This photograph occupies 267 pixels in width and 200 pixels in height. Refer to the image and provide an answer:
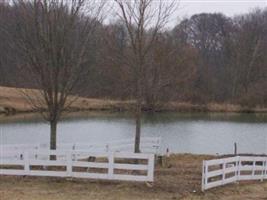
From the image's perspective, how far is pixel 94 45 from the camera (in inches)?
818

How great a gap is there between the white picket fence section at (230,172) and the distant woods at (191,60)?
4.75 meters

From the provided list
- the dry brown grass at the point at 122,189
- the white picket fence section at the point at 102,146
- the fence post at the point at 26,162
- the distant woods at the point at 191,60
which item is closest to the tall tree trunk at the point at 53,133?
the white picket fence section at the point at 102,146

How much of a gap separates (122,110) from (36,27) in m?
47.0

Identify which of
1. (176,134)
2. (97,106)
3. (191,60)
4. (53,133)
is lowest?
(176,134)

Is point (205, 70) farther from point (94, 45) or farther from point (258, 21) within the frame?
point (94, 45)

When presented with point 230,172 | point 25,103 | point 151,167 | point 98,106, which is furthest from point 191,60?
point 151,167

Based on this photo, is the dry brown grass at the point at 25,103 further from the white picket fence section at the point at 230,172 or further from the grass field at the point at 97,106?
the white picket fence section at the point at 230,172

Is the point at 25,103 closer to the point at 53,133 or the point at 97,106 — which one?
the point at 97,106

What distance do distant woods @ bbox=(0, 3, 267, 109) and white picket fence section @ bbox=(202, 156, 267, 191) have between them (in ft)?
15.6

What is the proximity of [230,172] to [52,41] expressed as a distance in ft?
23.8

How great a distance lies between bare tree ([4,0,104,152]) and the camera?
1781cm

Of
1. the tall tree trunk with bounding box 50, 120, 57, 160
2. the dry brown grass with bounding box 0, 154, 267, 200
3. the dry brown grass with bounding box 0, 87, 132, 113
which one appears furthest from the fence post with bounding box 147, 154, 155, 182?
the dry brown grass with bounding box 0, 87, 132, 113

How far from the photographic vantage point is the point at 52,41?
58.4 ft

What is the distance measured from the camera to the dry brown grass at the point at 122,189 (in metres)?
14.4
